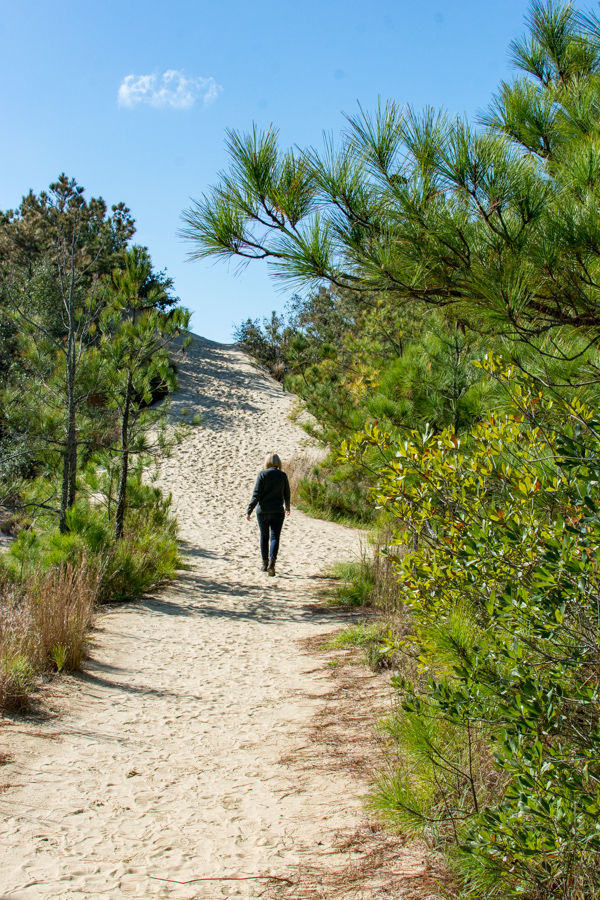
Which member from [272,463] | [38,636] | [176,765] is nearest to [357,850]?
[176,765]

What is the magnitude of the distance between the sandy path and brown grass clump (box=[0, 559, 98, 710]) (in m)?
0.18

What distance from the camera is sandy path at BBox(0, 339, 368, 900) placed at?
93.4 inches

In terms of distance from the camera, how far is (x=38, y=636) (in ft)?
14.3

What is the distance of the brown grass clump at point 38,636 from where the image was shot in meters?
3.73

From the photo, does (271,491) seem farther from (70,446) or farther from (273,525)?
(70,446)

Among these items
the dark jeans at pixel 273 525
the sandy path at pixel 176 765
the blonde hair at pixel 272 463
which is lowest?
the sandy path at pixel 176 765

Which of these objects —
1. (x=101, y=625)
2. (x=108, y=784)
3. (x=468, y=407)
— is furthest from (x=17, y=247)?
(x=108, y=784)

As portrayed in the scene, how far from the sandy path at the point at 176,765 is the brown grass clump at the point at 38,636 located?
0.59 ft

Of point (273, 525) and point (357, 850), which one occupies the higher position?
point (273, 525)

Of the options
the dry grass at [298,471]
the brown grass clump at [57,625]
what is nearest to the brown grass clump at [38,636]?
the brown grass clump at [57,625]

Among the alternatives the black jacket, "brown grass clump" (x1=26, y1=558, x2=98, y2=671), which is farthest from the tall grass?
Result: the black jacket

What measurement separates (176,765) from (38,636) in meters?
1.57

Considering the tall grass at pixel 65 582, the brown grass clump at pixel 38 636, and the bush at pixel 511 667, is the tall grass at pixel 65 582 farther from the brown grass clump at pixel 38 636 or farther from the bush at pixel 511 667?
the bush at pixel 511 667

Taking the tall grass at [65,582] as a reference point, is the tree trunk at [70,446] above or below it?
above
